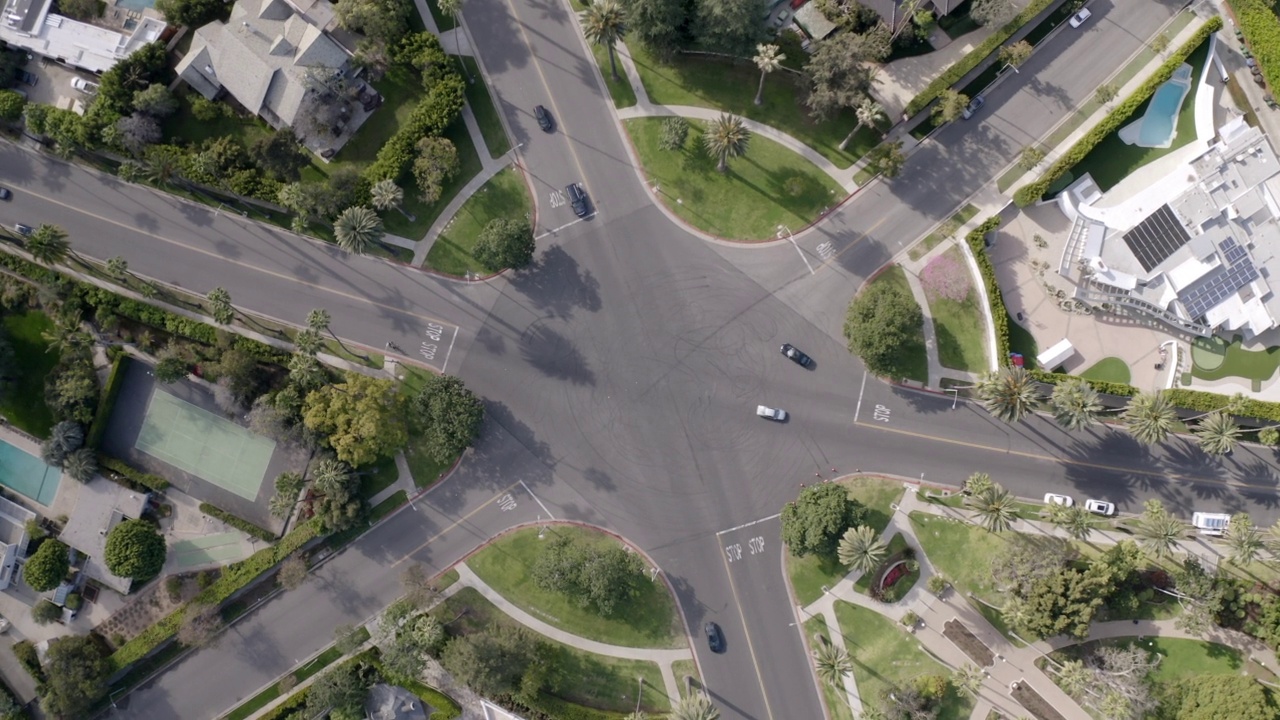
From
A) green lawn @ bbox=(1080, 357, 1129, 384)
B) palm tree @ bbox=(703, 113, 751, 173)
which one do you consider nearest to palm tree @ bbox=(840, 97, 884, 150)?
palm tree @ bbox=(703, 113, 751, 173)

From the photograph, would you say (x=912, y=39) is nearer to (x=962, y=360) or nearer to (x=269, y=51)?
(x=962, y=360)

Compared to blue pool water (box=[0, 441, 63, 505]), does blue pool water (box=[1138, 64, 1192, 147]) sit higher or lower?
higher

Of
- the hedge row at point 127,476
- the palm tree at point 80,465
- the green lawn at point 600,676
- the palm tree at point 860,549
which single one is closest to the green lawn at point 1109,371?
the palm tree at point 860,549

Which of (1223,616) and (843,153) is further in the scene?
(843,153)

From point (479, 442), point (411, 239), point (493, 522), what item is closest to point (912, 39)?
point (411, 239)

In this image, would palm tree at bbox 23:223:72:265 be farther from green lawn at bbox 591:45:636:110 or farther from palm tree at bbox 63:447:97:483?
green lawn at bbox 591:45:636:110

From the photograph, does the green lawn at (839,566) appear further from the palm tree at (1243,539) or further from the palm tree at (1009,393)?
the palm tree at (1243,539)
